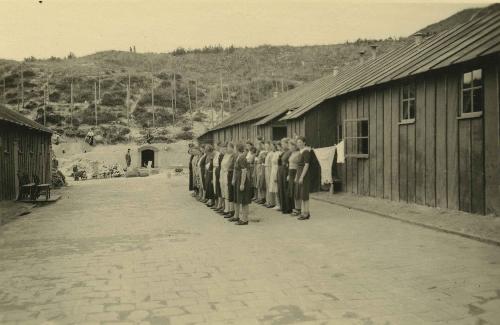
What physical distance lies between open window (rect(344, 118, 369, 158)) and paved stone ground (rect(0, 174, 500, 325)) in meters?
5.14

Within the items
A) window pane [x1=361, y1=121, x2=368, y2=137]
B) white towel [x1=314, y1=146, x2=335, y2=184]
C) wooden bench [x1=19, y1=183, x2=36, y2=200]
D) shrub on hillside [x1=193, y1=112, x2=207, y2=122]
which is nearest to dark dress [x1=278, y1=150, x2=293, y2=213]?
window pane [x1=361, y1=121, x2=368, y2=137]

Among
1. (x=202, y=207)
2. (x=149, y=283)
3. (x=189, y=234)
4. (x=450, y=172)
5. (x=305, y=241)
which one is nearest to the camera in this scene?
(x=149, y=283)

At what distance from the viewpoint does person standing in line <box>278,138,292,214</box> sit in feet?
39.9

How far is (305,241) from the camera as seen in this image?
8227 mm

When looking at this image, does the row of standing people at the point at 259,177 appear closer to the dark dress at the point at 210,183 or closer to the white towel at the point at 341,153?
the dark dress at the point at 210,183

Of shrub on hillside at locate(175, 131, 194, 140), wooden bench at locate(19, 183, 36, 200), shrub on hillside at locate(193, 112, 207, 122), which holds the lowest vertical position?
wooden bench at locate(19, 183, 36, 200)

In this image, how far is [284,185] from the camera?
12398 mm

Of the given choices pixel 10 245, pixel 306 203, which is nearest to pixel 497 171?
pixel 306 203

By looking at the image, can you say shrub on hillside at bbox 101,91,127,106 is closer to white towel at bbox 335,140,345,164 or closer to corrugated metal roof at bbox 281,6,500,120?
corrugated metal roof at bbox 281,6,500,120

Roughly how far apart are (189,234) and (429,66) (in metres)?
6.87

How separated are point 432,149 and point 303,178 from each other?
3273 mm

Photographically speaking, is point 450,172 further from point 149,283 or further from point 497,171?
point 149,283

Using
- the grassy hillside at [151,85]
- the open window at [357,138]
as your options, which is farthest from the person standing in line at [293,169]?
Answer: the grassy hillside at [151,85]

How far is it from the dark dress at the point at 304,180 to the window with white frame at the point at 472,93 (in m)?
3.57
